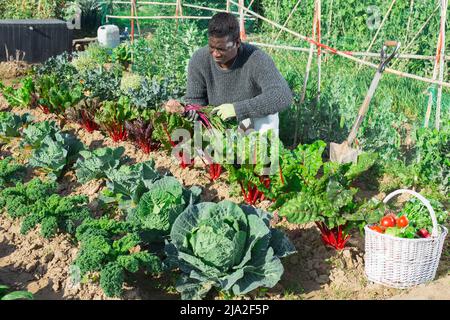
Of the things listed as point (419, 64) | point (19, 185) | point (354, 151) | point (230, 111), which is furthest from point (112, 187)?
point (419, 64)

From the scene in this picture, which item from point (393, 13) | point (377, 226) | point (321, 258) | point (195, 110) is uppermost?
point (393, 13)

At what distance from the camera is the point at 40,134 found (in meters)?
5.94

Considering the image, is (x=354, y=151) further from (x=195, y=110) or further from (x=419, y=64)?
(x=419, y=64)

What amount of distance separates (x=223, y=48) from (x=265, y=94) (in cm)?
47

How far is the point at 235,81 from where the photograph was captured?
521 centimetres

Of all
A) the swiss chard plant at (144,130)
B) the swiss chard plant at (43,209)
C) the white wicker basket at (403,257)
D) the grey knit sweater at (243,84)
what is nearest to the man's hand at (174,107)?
the grey knit sweater at (243,84)


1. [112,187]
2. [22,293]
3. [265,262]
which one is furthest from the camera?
[112,187]

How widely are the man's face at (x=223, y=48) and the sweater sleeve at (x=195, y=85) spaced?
278 millimetres

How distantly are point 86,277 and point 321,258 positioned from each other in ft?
4.84

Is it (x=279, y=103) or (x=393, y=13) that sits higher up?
(x=393, y=13)

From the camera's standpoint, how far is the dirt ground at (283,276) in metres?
3.94

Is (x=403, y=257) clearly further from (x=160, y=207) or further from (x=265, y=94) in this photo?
(x=265, y=94)

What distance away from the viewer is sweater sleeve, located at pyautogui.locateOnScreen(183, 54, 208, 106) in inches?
208

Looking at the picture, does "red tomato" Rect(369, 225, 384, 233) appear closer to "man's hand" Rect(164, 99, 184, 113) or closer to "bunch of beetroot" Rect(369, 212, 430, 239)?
"bunch of beetroot" Rect(369, 212, 430, 239)
